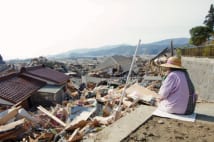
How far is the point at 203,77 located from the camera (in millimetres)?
9656

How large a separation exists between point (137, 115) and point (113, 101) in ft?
15.7

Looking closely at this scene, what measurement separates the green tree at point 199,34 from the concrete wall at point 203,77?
2225 centimetres

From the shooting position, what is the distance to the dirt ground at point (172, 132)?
3990 millimetres

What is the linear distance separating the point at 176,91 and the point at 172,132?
1.08 m

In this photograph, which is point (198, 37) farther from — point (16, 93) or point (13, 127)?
point (13, 127)

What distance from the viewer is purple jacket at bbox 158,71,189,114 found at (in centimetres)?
500

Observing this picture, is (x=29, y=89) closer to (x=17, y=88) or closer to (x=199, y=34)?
(x=17, y=88)

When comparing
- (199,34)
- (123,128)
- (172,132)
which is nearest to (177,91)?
(172,132)

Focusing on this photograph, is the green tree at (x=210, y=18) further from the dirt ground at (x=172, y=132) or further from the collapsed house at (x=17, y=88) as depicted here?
the dirt ground at (x=172, y=132)

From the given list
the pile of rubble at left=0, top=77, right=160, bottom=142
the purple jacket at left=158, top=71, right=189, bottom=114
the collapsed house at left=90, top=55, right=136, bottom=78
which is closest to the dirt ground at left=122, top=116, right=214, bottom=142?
the purple jacket at left=158, top=71, right=189, bottom=114

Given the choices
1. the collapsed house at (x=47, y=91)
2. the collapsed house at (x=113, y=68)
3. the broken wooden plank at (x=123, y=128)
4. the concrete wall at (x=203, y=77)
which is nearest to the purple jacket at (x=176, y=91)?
the broken wooden plank at (x=123, y=128)

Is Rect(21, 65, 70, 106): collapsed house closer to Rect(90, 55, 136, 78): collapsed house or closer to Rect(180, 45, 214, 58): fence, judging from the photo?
Rect(180, 45, 214, 58): fence

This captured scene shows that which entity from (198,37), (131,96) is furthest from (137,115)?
(198,37)

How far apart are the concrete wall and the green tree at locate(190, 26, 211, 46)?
2225 cm
